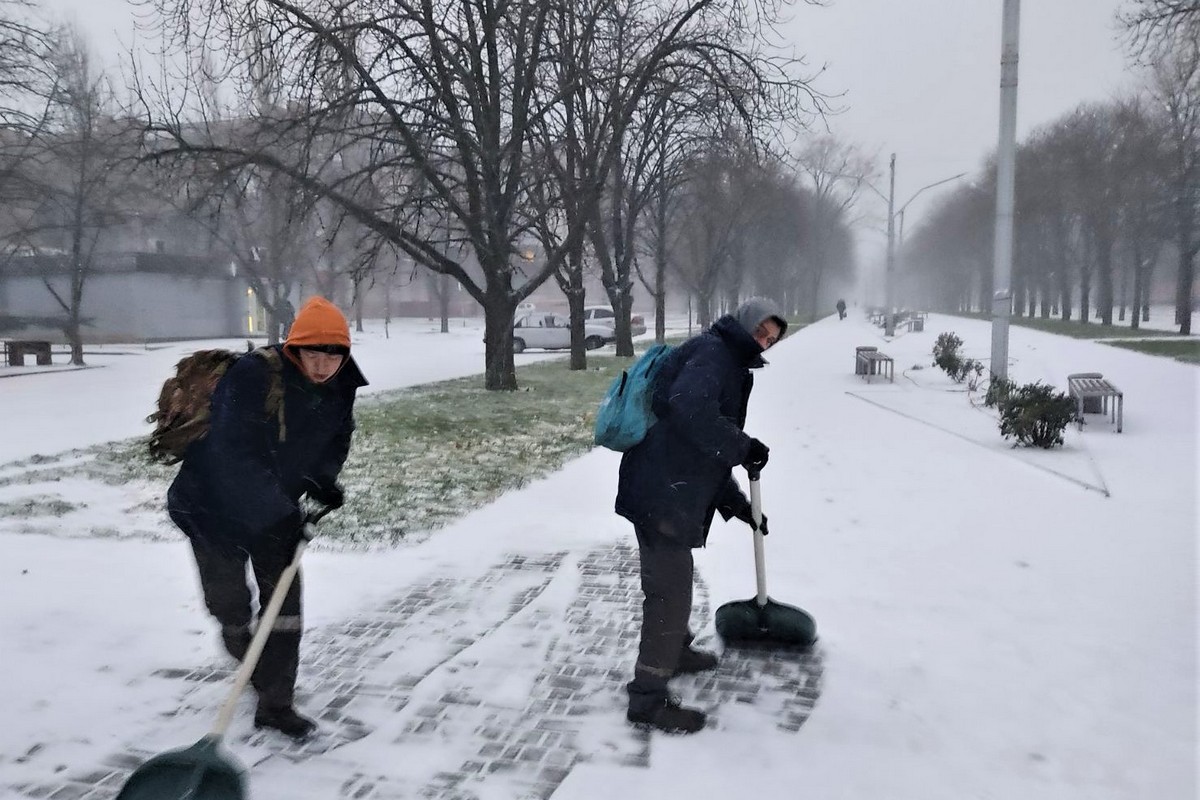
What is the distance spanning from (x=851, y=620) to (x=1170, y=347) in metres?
24.9

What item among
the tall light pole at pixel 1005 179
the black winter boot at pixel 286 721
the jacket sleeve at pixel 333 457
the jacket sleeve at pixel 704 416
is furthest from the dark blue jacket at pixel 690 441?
the tall light pole at pixel 1005 179

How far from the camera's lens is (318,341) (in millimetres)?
3205

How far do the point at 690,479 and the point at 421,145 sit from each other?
1370 centimetres

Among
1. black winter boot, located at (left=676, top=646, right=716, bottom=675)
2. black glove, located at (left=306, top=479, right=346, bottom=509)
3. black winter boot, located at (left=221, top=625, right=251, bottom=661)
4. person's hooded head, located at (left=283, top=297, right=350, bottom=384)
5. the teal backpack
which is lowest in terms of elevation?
black winter boot, located at (left=676, top=646, right=716, bottom=675)

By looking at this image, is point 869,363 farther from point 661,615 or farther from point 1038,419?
point 661,615

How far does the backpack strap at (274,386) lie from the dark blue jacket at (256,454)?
12mm

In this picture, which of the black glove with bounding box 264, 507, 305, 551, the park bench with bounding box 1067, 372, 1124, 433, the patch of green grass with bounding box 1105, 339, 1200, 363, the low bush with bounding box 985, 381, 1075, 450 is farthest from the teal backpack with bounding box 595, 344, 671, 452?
the patch of green grass with bounding box 1105, 339, 1200, 363

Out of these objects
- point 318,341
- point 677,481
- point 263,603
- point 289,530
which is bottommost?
point 263,603

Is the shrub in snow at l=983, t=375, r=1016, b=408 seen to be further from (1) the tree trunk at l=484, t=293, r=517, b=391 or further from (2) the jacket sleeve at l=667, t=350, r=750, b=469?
(2) the jacket sleeve at l=667, t=350, r=750, b=469

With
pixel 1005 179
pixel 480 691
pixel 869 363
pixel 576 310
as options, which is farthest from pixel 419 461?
pixel 576 310

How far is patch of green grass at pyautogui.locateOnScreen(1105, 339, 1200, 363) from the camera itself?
21109mm

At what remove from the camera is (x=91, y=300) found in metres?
38.0

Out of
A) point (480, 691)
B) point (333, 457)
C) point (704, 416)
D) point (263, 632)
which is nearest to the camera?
point (263, 632)

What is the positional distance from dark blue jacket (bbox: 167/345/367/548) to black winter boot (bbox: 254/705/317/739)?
27.5 inches
